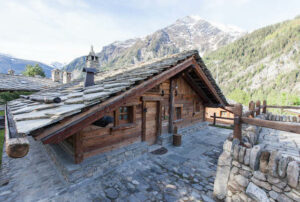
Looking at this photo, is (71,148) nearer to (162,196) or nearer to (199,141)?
(162,196)

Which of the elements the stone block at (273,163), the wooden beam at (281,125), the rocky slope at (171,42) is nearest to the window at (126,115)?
the wooden beam at (281,125)

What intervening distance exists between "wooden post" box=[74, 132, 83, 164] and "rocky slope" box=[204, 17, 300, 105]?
211 ft

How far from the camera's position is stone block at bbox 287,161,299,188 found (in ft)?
6.66

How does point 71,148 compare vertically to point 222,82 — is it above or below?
below

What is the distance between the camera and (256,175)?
2.50 meters

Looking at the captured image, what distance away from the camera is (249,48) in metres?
89.0

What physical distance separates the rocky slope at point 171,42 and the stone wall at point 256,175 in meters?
108

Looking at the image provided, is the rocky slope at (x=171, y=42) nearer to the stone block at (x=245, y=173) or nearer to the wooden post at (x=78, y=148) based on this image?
the wooden post at (x=78, y=148)

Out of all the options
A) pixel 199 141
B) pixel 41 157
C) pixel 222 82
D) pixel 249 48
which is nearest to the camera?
pixel 41 157

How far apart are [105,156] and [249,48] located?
11346 centimetres

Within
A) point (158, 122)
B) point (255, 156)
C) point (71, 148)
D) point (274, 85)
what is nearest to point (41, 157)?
point (71, 148)

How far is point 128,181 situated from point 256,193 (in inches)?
120

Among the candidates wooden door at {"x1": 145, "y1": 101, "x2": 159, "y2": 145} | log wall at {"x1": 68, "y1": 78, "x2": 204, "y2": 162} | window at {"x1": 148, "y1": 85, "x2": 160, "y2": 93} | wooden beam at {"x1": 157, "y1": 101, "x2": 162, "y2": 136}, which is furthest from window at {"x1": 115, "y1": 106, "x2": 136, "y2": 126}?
wooden beam at {"x1": 157, "y1": 101, "x2": 162, "y2": 136}

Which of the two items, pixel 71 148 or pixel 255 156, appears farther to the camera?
pixel 71 148
